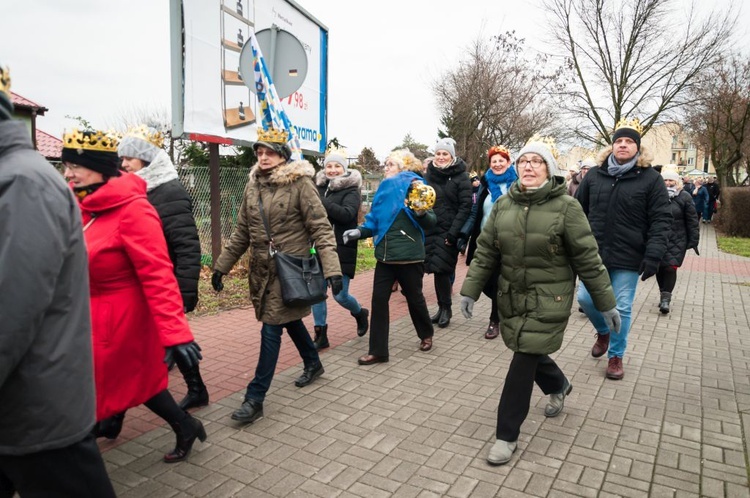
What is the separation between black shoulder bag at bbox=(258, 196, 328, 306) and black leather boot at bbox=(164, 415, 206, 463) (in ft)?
3.28

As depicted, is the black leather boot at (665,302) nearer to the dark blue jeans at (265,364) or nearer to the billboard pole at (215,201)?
the dark blue jeans at (265,364)

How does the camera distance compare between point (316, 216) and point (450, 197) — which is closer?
point (316, 216)

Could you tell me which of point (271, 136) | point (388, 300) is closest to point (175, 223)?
point (271, 136)

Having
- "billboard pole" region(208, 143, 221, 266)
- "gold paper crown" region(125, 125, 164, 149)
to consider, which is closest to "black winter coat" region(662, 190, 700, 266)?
"billboard pole" region(208, 143, 221, 266)

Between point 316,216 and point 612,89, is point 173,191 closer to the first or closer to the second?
point 316,216

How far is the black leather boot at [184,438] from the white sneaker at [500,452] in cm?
174

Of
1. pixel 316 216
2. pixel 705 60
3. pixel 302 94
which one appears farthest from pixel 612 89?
pixel 316 216

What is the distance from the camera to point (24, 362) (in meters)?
1.72

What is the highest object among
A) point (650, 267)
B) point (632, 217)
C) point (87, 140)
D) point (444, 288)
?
point (87, 140)

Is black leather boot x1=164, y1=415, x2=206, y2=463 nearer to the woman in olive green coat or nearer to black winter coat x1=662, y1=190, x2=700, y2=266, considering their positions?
the woman in olive green coat

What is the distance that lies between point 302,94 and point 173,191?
7.62 m

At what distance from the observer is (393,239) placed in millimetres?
5250

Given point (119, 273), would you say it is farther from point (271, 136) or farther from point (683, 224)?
point (683, 224)

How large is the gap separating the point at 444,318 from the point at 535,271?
322 centimetres
